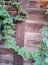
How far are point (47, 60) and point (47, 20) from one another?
795 mm

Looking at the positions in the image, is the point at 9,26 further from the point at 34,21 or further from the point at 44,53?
the point at 44,53

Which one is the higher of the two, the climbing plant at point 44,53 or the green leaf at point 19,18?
the green leaf at point 19,18

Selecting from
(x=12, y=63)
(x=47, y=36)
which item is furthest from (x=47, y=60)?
(x=12, y=63)

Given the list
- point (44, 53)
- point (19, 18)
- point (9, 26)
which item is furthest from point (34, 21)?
point (44, 53)

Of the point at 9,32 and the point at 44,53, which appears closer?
the point at 44,53

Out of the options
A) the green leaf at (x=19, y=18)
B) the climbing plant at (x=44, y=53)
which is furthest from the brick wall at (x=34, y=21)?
the climbing plant at (x=44, y=53)

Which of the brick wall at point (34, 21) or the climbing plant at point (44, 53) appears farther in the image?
the brick wall at point (34, 21)

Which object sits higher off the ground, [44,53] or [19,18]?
[19,18]

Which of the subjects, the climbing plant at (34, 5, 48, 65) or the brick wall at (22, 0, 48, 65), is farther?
the brick wall at (22, 0, 48, 65)

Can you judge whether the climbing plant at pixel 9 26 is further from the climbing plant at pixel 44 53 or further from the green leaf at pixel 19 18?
the climbing plant at pixel 44 53

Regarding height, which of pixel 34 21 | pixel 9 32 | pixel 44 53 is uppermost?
pixel 34 21

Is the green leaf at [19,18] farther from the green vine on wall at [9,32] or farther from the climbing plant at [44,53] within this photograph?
the climbing plant at [44,53]

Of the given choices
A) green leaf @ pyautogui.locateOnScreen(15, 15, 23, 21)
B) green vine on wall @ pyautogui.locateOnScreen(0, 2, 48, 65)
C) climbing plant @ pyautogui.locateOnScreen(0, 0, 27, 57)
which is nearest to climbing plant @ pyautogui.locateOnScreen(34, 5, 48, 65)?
green vine on wall @ pyautogui.locateOnScreen(0, 2, 48, 65)

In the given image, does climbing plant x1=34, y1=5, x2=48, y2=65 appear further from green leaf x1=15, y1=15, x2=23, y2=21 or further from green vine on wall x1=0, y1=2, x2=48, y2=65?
green leaf x1=15, y1=15, x2=23, y2=21
